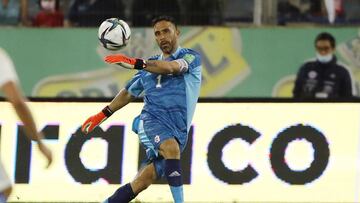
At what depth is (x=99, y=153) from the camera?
10242 millimetres

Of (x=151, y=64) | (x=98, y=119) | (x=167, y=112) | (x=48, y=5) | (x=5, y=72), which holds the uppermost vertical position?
(x=48, y=5)

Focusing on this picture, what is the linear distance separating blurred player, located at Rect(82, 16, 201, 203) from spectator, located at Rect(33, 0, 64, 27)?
18.4 feet

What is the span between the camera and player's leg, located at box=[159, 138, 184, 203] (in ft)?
27.3

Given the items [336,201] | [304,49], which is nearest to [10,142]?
[336,201]

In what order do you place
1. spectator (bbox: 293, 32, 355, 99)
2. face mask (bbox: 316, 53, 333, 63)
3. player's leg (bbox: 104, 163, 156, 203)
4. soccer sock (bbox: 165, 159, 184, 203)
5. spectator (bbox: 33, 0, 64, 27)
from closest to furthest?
soccer sock (bbox: 165, 159, 184, 203) → player's leg (bbox: 104, 163, 156, 203) → spectator (bbox: 293, 32, 355, 99) → face mask (bbox: 316, 53, 333, 63) → spectator (bbox: 33, 0, 64, 27)

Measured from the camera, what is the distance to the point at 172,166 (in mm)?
8305

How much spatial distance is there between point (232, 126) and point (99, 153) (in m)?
1.30

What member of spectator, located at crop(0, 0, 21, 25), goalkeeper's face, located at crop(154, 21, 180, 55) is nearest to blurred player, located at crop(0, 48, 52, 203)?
goalkeeper's face, located at crop(154, 21, 180, 55)

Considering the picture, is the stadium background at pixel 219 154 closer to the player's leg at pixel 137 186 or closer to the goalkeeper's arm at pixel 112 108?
the goalkeeper's arm at pixel 112 108

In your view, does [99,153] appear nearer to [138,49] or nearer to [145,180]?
[145,180]

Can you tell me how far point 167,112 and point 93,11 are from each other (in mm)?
5756

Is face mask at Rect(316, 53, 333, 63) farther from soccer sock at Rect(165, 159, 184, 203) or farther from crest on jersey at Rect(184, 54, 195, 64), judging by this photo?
soccer sock at Rect(165, 159, 184, 203)

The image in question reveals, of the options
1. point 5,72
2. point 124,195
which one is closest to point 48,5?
point 124,195

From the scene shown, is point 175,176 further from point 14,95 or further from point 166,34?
point 14,95
